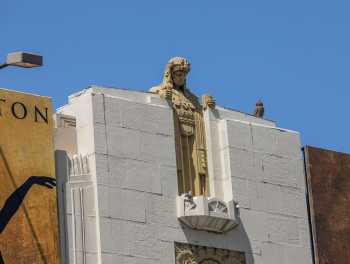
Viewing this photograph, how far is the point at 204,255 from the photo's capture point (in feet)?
172

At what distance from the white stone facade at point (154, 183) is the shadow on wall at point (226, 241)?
3 cm

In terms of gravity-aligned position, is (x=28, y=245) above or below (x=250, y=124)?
below

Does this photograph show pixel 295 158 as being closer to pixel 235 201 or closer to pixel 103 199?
pixel 235 201

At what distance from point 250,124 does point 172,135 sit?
9.39 ft

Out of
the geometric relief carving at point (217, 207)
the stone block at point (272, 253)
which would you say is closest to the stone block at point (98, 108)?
the geometric relief carving at point (217, 207)

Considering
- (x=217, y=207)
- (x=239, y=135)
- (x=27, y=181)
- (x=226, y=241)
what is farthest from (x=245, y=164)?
(x=27, y=181)

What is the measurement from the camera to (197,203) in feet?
172

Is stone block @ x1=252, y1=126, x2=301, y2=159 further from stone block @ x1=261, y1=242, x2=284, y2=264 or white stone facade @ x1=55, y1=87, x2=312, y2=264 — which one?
stone block @ x1=261, y1=242, x2=284, y2=264

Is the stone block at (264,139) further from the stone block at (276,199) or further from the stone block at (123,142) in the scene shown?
the stone block at (123,142)

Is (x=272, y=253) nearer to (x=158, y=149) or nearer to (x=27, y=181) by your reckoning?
(x=158, y=149)

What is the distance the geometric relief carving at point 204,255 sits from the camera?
51906mm

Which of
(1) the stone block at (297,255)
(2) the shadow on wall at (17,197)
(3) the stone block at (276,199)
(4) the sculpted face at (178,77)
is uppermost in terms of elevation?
(4) the sculpted face at (178,77)

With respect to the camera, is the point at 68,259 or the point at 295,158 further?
the point at 295,158

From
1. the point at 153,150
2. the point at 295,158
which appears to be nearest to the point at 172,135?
the point at 153,150
